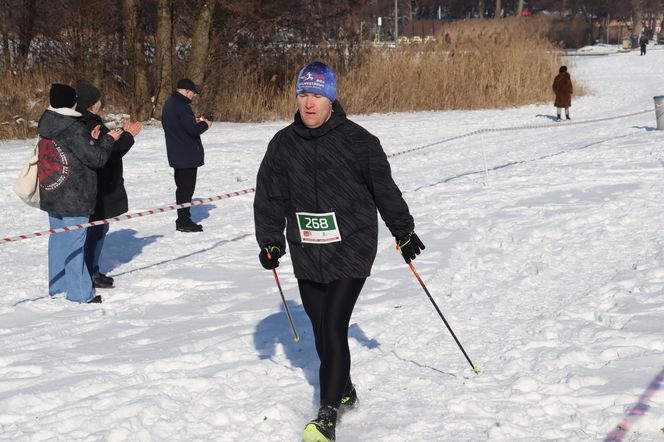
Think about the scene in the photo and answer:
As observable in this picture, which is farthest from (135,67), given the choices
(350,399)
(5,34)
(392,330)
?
(350,399)

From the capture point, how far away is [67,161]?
698cm

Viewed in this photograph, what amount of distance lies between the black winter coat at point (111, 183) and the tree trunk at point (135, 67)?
14563 mm

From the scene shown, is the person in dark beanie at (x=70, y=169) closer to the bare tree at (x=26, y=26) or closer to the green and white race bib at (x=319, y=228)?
the green and white race bib at (x=319, y=228)

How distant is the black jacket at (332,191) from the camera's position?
174 inches

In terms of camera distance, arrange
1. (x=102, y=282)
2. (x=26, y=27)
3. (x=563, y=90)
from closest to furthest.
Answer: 1. (x=102, y=282)
2. (x=563, y=90)
3. (x=26, y=27)

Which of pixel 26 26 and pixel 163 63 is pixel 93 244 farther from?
pixel 26 26

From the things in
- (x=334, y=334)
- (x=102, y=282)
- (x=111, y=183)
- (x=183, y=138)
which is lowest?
(x=102, y=282)

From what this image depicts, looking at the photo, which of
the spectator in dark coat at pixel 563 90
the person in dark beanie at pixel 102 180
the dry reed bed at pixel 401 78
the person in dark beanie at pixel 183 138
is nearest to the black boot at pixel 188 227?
the person in dark beanie at pixel 183 138

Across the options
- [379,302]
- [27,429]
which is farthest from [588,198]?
[27,429]

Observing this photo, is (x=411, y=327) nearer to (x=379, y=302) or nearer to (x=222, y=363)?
(x=379, y=302)

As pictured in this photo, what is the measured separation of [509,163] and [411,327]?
8.67m

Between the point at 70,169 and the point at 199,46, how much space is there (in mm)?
15797

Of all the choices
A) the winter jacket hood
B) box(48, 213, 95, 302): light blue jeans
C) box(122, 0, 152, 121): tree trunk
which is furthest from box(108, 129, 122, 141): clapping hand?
box(122, 0, 152, 121): tree trunk

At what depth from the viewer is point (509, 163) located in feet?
48.1
